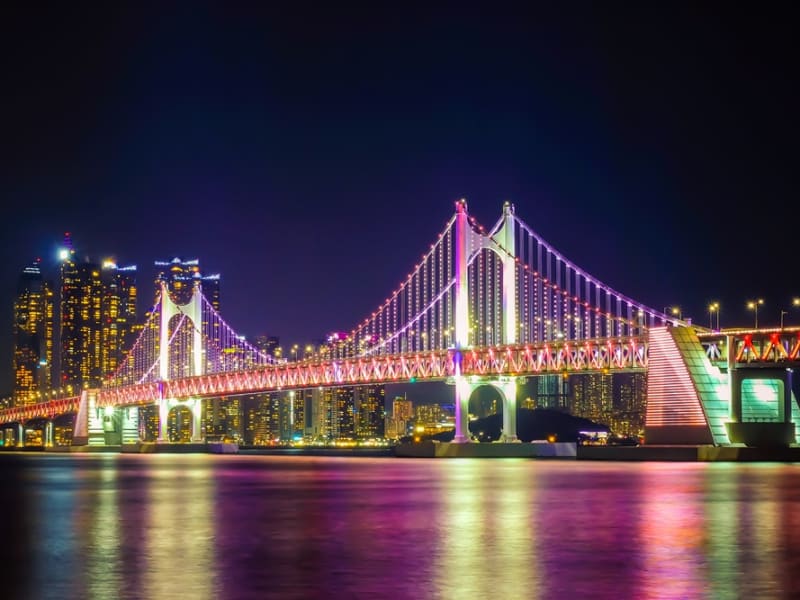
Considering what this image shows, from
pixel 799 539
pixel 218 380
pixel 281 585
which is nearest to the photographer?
pixel 281 585

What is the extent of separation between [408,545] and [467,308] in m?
58.9

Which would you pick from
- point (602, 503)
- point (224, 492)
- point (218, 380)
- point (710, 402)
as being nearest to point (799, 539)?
point (602, 503)

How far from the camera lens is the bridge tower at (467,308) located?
75250mm

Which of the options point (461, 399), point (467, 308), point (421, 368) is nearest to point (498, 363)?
point (461, 399)

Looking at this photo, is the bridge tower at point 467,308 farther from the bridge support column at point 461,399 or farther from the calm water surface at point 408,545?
the calm water surface at point 408,545

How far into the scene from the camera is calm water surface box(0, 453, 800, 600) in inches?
514

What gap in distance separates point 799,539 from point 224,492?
19.3m

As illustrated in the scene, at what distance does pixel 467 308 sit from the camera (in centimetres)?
7612

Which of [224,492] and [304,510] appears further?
[224,492]

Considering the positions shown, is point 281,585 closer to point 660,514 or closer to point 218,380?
point 660,514

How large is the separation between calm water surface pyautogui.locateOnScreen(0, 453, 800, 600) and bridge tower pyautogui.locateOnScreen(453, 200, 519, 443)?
42.8 m

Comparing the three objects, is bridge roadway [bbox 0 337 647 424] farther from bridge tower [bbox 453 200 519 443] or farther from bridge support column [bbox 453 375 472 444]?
bridge tower [bbox 453 200 519 443]

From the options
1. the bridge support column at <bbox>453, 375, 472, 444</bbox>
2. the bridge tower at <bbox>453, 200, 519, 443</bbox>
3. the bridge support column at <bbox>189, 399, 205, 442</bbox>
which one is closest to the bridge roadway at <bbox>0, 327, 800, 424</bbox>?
the bridge support column at <bbox>453, 375, 472, 444</bbox>

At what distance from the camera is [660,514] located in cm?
2333
